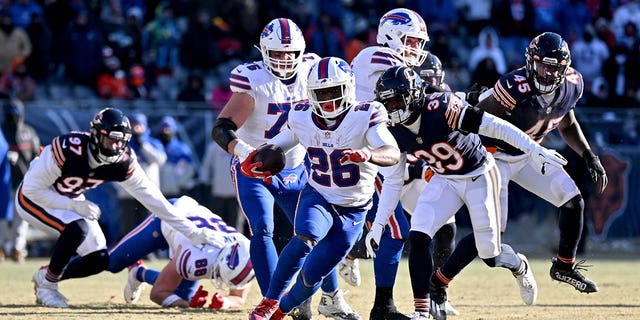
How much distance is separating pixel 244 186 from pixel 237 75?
0.75 meters

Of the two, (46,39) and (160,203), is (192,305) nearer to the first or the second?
(160,203)

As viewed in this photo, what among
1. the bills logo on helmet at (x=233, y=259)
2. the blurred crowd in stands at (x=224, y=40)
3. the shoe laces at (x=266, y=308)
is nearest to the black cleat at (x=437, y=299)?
the shoe laces at (x=266, y=308)

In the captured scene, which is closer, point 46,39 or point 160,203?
point 160,203

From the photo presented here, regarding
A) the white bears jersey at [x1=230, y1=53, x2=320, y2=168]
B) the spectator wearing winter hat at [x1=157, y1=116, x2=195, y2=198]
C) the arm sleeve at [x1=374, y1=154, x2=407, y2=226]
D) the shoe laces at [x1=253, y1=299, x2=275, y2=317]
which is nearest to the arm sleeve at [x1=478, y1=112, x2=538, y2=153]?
the arm sleeve at [x1=374, y1=154, x2=407, y2=226]

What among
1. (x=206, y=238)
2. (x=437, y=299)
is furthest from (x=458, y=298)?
(x=206, y=238)

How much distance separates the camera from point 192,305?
8.33 metres

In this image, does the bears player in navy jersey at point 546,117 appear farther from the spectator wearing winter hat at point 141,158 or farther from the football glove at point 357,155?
the spectator wearing winter hat at point 141,158

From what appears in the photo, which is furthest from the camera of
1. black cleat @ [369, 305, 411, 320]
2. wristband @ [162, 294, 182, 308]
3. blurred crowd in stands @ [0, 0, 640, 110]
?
blurred crowd in stands @ [0, 0, 640, 110]

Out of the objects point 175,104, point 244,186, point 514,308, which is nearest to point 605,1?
point 175,104

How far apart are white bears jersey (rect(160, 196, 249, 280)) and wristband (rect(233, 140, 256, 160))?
149cm

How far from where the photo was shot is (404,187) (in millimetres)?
7871

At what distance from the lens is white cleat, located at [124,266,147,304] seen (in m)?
8.58

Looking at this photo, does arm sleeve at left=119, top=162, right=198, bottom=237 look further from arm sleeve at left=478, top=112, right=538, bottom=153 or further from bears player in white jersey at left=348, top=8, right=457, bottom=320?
arm sleeve at left=478, top=112, right=538, bottom=153

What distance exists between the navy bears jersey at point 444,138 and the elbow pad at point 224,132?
3.27 feet
